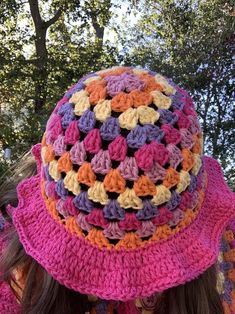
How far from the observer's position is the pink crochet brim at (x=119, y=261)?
0.83 metres

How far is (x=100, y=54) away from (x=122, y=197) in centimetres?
546

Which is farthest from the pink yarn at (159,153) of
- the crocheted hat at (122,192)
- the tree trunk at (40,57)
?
the tree trunk at (40,57)

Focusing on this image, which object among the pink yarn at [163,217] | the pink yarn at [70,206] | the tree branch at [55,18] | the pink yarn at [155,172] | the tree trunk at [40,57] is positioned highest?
the tree branch at [55,18]

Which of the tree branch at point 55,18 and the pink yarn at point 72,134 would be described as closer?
the pink yarn at point 72,134

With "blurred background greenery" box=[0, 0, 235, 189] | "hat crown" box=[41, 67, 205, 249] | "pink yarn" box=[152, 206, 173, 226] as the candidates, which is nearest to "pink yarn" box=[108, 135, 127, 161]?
"hat crown" box=[41, 67, 205, 249]

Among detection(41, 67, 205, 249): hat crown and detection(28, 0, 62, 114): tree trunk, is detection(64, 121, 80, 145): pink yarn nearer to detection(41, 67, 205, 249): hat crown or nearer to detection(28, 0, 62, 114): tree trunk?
detection(41, 67, 205, 249): hat crown

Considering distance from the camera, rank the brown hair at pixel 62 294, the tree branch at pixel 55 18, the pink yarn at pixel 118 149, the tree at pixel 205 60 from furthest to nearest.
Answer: the tree branch at pixel 55 18 < the tree at pixel 205 60 < the brown hair at pixel 62 294 < the pink yarn at pixel 118 149

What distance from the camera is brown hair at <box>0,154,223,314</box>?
3.01 feet

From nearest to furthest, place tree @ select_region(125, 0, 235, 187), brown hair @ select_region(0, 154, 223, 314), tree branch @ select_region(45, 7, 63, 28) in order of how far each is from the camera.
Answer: brown hair @ select_region(0, 154, 223, 314) → tree @ select_region(125, 0, 235, 187) → tree branch @ select_region(45, 7, 63, 28)

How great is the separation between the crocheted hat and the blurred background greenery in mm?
4467

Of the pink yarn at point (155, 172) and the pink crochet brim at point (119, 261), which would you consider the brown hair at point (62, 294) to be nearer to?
the pink crochet brim at point (119, 261)

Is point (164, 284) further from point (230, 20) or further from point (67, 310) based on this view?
point (230, 20)

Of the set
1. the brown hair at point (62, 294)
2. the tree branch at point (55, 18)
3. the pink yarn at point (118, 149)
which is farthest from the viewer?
the tree branch at point (55, 18)

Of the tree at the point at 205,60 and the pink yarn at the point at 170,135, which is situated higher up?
the tree at the point at 205,60
